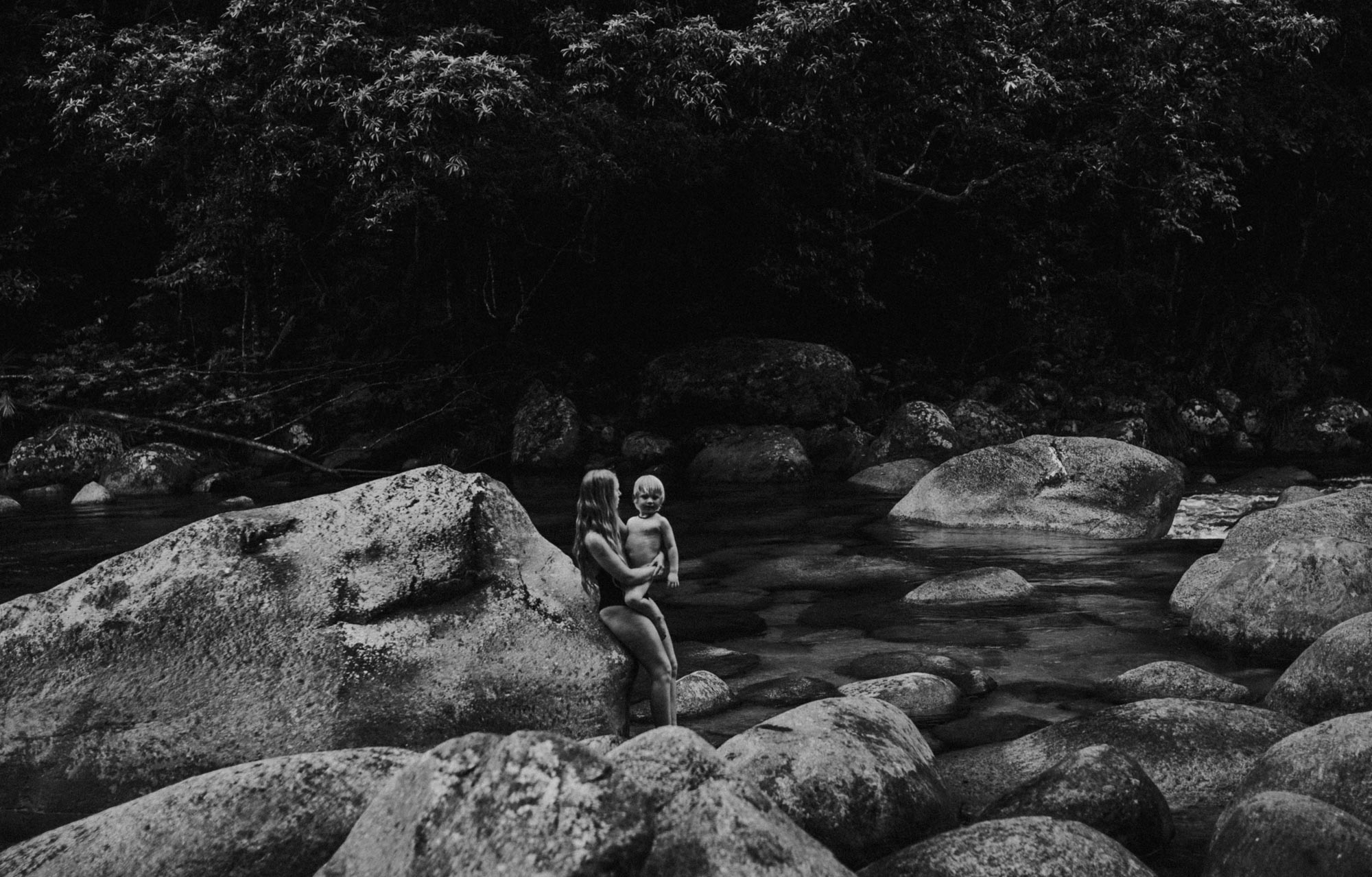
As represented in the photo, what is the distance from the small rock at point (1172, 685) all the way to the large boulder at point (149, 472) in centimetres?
1274

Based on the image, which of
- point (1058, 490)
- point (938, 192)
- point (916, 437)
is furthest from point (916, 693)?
point (938, 192)

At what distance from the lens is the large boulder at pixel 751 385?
653 inches

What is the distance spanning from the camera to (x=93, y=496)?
14.0 metres

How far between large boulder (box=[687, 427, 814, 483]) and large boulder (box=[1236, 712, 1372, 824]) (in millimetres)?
10886

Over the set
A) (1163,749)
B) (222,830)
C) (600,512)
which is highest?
(600,512)

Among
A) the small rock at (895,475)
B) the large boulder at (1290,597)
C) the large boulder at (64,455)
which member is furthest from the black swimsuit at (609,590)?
the large boulder at (64,455)

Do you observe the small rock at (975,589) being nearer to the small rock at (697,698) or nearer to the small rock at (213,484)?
the small rock at (697,698)

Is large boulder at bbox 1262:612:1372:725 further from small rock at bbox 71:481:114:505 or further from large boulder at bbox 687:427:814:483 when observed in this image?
small rock at bbox 71:481:114:505

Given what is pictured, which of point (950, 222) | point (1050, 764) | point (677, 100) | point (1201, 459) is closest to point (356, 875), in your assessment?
point (1050, 764)

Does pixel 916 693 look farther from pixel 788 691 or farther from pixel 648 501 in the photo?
pixel 648 501

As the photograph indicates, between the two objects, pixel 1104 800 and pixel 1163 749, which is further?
pixel 1163 749

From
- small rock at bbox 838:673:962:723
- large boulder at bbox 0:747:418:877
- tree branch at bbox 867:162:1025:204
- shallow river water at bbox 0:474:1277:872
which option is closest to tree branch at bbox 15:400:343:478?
shallow river water at bbox 0:474:1277:872

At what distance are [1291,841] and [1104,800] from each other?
0.74m

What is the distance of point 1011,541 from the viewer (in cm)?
1050
